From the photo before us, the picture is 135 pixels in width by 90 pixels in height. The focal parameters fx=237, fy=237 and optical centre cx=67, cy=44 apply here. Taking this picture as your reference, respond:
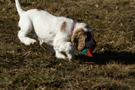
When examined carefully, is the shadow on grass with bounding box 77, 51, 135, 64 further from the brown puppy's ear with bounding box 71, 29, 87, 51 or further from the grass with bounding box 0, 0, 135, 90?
the brown puppy's ear with bounding box 71, 29, 87, 51

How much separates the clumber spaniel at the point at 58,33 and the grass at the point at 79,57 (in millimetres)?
234

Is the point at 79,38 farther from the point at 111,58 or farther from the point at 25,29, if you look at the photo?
the point at 25,29

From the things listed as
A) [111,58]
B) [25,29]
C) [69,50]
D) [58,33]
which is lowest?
[111,58]

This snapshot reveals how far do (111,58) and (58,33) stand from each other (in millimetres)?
1554

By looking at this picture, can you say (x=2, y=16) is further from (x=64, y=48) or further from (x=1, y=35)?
(x=64, y=48)

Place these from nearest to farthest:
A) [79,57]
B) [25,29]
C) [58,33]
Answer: [58,33] < [79,57] < [25,29]

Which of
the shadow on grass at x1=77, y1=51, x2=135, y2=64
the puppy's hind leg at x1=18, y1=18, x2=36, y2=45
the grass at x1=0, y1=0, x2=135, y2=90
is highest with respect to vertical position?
the puppy's hind leg at x1=18, y1=18, x2=36, y2=45

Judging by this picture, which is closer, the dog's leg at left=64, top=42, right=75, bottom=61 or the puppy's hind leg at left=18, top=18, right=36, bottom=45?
the dog's leg at left=64, top=42, right=75, bottom=61

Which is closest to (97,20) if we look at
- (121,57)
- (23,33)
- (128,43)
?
(128,43)

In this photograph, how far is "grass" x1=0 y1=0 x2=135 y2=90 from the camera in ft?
12.3

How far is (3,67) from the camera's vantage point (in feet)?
13.9

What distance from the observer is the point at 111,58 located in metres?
5.83

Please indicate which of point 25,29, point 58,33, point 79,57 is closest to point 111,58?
point 79,57

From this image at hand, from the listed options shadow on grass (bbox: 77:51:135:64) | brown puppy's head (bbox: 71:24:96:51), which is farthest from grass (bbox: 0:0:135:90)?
brown puppy's head (bbox: 71:24:96:51)
